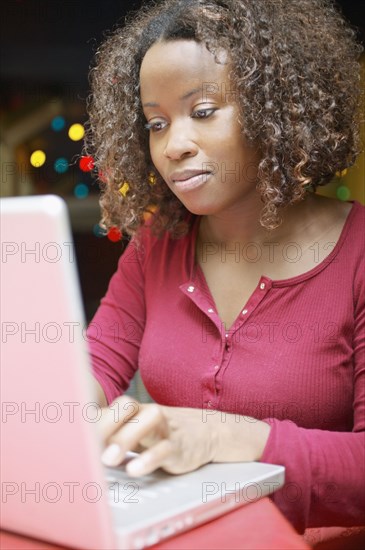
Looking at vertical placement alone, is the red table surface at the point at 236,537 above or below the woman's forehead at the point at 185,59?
below

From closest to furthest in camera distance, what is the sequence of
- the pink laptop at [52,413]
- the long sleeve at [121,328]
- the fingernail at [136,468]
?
the pink laptop at [52,413], the fingernail at [136,468], the long sleeve at [121,328]

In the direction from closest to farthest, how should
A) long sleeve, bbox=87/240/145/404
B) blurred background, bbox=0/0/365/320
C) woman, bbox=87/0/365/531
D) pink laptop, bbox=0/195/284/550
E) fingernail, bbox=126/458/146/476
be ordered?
pink laptop, bbox=0/195/284/550 < fingernail, bbox=126/458/146/476 < woman, bbox=87/0/365/531 < long sleeve, bbox=87/240/145/404 < blurred background, bbox=0/0/365/320

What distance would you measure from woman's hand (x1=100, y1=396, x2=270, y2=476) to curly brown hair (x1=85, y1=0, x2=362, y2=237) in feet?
1.24

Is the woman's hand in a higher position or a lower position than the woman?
lower

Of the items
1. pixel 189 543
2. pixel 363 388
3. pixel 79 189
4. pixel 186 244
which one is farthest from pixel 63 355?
pixel 79 189

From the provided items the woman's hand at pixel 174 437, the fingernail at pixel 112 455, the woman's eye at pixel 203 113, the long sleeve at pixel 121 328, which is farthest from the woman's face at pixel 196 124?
the fingernail at pixel 112 455

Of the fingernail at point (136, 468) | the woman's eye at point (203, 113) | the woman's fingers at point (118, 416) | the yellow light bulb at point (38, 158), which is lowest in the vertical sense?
Result: the fingernail at point (136, 468)

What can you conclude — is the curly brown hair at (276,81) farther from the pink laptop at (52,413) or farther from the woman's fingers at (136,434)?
the pink laptop at (52,413)

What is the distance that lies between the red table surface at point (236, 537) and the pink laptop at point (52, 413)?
10 millimetres

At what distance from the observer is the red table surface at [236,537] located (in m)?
0.57

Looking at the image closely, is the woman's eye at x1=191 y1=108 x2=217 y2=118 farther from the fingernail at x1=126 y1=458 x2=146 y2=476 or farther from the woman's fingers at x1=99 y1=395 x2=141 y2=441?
the fingernail at x1=126 y1=458 x2=146 y2=476

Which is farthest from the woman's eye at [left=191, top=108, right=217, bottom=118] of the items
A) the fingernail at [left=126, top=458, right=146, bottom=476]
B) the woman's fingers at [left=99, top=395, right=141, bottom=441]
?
the fingernail at [left=126, top=458, right=146, bottom=476]

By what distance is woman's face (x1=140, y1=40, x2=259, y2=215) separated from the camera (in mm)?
1006

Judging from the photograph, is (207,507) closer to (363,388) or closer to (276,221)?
(363,388)
